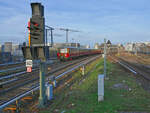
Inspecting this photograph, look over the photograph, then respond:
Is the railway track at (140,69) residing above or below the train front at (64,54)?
below

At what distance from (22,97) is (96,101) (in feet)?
13.0

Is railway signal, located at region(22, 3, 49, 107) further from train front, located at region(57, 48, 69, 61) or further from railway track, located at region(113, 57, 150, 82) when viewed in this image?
train front, located at region(57, 48, 69, 61)

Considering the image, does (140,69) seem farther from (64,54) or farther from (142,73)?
(64,54)

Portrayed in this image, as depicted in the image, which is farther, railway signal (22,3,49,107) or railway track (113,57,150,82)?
railway track (113,57,150,82)

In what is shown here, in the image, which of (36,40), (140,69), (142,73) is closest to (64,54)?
(140,69)

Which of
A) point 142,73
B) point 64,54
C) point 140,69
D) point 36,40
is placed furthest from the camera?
point 64,54

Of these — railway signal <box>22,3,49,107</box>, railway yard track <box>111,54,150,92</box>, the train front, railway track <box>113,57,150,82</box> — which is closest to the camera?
railway signal <box>22,3,49,107</box>

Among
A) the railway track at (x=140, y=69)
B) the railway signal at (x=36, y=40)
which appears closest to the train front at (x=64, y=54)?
the railway track at (x=140, y=69)

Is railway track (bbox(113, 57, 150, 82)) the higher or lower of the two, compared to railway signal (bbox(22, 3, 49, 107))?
lower

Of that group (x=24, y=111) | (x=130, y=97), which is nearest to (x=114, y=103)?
(x=130, y=97)

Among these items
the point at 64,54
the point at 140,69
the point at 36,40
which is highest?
the point at 36,40

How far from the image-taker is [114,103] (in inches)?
288

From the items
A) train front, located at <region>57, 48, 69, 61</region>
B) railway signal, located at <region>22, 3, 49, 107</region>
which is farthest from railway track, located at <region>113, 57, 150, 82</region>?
train front, located at <region>57, 48, 69, 61</region>

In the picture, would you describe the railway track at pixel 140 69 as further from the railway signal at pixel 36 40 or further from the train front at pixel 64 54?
the train front at pixel 64 54
